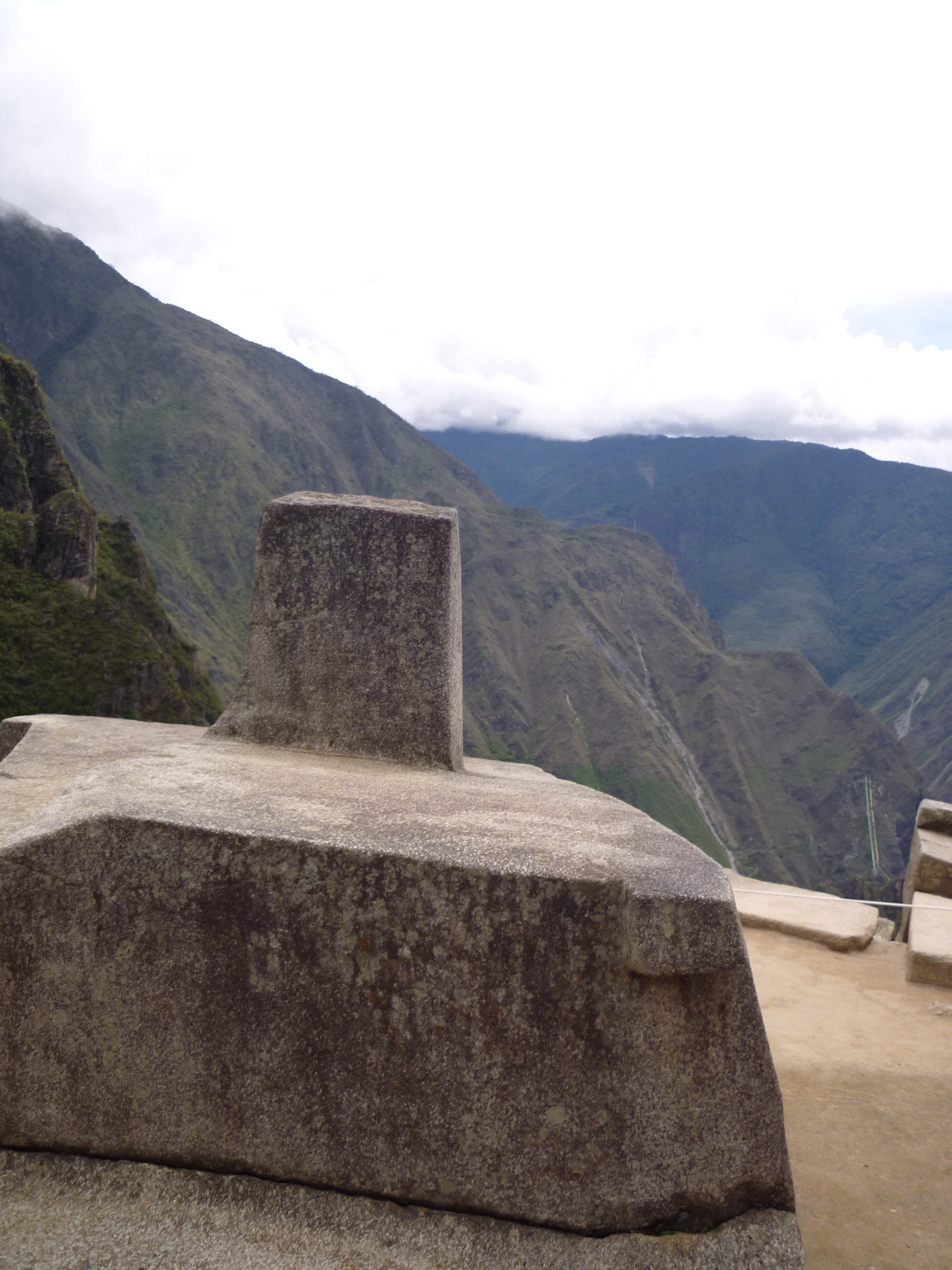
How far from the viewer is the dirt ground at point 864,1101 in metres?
3.08

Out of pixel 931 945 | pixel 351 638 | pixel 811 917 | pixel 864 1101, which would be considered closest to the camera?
pixel 864 1101

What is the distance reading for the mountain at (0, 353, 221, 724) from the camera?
3766 centimetres

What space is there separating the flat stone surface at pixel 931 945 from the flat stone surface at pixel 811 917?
37 cm

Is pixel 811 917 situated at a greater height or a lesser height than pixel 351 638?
lesser

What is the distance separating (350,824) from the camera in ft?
9.33

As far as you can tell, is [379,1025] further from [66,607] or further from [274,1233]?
[66,607]

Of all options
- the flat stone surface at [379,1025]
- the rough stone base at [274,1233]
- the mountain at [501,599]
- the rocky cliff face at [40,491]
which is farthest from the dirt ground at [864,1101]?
the mountain at [501,599]

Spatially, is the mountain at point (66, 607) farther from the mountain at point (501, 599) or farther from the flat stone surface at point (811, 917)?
the flat stone surface at point (811, 917)

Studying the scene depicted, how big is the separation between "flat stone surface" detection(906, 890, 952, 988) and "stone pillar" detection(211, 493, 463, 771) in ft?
11.0

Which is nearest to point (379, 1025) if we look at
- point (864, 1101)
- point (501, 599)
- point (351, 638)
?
point (351, 638)

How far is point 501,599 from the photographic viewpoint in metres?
112

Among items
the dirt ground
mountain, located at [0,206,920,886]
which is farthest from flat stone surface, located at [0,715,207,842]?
mountain, located at [0,206,920,886]

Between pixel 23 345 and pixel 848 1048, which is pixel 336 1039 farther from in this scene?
pixel 23 345

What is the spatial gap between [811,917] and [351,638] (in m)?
4.38
